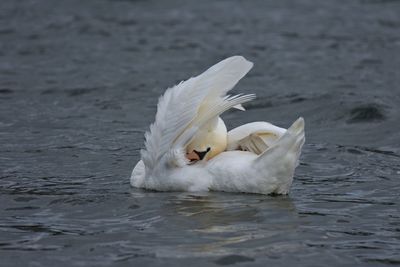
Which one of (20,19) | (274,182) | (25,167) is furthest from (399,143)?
(20,19)

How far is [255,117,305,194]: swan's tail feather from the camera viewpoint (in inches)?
313

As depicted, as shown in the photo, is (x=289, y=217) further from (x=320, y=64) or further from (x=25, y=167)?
(x=320, y=64)

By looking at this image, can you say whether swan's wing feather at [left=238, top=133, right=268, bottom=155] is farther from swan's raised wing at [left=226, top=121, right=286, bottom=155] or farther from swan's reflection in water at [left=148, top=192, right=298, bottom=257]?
swan's reflection in water at [left=148, top=192, right=298, bottom=257]

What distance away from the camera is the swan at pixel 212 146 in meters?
8.27

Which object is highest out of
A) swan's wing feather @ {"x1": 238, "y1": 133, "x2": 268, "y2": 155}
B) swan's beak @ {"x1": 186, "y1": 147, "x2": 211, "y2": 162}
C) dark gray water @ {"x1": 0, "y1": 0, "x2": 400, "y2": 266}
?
swan's wing feather @ {"x1": 238, "y1": 133, "x2": 268, "y2": 155}

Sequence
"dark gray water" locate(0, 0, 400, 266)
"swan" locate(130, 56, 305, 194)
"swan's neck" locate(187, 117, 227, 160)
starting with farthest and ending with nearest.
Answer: "swan's neck" locate(187, 117, 227, 160) < "swan" locate(130, 56, 305, 194) < "dark gray water" locate(0, 0, 400, 266)

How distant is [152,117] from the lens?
512 inches

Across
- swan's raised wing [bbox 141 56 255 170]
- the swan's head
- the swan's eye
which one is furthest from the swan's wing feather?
swan's raised wing [bbox 141 56 255 170]

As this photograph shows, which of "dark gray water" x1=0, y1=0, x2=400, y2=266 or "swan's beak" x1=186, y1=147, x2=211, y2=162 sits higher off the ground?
"swan's beak" x1=186, y1=147, x2=211, y2=162

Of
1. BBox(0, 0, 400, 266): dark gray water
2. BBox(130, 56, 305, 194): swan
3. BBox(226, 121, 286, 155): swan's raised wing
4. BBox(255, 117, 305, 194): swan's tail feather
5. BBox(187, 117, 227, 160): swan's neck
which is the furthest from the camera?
BBox(187, 117, 227, 160): swan's neck

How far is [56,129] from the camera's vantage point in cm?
1209

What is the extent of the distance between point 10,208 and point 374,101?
6144 millimetres

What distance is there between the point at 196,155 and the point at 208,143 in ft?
0.47

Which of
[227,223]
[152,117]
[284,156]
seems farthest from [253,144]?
[152,117]
